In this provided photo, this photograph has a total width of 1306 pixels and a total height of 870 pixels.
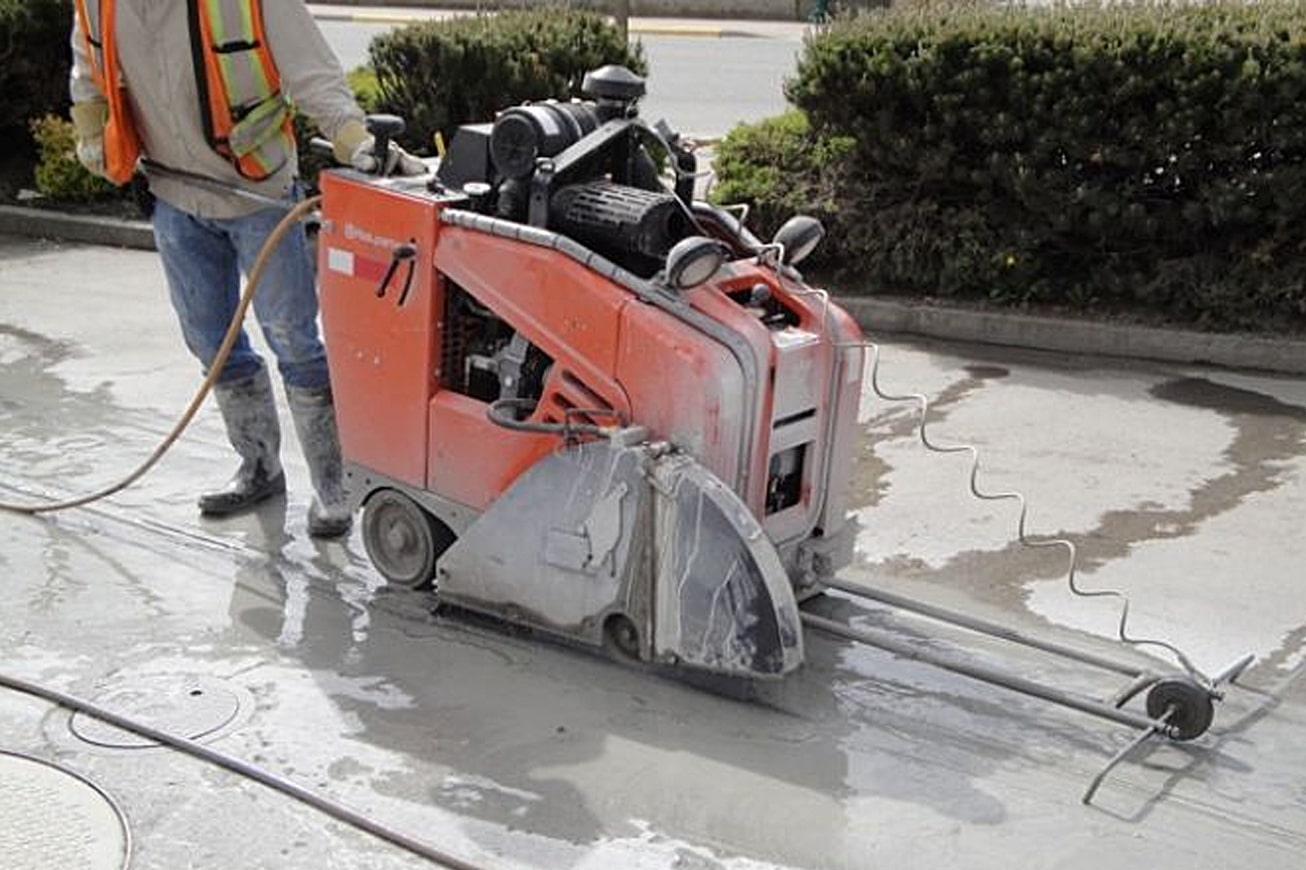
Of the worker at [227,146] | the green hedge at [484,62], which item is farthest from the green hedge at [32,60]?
the worker at [227,146]

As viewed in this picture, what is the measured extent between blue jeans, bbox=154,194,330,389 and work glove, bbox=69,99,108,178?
0.75 ft

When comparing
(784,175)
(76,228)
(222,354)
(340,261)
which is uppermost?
(340,261)

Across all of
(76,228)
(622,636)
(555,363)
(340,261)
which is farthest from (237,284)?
(76,228)

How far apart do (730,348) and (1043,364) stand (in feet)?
11.3

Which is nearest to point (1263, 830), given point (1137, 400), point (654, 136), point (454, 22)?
point (654, 136)

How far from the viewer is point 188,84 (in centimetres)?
510

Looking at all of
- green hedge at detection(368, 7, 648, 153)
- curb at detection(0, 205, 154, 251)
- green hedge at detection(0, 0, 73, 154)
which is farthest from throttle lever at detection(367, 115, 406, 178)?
green hedge at detection(0, 0, 73, 154)

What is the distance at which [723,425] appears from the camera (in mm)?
4293

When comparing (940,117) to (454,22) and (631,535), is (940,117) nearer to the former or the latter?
(454,22)

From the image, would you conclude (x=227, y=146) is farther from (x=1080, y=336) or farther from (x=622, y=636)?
(x=1080, y=336)

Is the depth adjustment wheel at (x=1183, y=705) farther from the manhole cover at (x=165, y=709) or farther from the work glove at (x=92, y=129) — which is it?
the work glove at (x=92, y=129)

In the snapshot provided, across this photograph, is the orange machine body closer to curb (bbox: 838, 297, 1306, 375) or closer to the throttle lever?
the throttle lever

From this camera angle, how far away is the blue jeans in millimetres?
5273

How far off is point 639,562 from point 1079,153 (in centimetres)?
393
